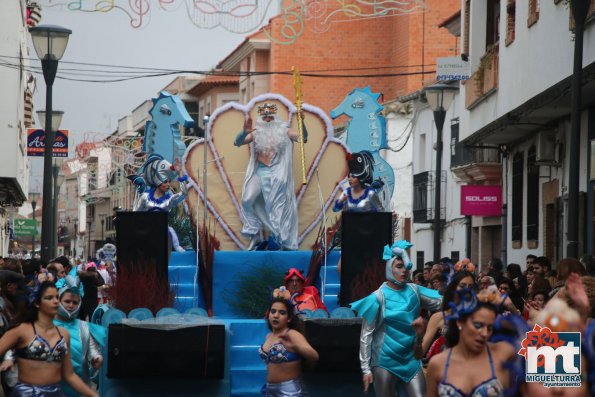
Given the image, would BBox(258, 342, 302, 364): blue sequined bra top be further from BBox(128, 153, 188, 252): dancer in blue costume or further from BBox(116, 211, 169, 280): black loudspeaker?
BBox(128, 153, 188, 252): dancer in blue costume

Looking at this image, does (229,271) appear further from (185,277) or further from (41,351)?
(41,351)

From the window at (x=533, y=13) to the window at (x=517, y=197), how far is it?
5.92 m

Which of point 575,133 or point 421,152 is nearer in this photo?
point 575,133

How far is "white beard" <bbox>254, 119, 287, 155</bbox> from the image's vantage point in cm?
2038

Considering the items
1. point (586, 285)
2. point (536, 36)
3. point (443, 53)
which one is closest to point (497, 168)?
point (536, 36)

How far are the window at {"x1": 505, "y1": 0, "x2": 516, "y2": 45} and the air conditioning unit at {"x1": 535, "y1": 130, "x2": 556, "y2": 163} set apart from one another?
1775 mm

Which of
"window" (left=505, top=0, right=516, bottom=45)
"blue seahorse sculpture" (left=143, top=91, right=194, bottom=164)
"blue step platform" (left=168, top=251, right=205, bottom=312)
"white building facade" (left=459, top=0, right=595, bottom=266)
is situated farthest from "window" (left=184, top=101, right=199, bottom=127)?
"blue step platform" (left=168, top=251, right=205, bottom=312)

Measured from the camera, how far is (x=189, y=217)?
20.2m

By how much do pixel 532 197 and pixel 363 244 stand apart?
964 centimetres

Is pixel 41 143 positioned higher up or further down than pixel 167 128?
higher up

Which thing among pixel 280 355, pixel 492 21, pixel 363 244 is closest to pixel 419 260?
pixel 492 21

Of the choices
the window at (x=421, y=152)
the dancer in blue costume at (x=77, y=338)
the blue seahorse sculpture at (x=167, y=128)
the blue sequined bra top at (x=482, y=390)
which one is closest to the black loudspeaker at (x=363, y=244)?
the blue seahorse sculpture at (x=167, y=128)

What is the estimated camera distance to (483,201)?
30.4 m

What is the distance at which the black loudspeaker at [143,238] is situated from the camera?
17875 mm
